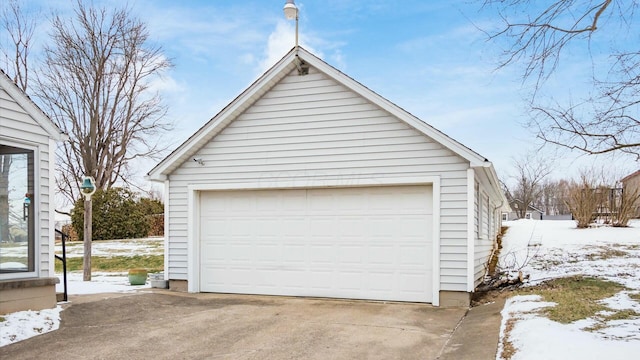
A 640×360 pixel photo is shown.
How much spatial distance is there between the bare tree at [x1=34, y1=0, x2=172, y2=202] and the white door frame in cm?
1932

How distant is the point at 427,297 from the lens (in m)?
9.28

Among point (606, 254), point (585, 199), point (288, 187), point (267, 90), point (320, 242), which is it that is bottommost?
point (606, 254)

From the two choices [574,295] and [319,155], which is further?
[319,155]

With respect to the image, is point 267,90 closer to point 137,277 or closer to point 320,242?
point 320,242

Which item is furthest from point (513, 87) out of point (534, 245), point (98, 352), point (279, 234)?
point (534, 245)

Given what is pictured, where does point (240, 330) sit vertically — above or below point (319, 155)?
below

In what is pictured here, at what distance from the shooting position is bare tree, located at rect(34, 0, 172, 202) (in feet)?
88.2

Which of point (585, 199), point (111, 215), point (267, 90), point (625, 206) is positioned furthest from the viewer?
point (111, 215)

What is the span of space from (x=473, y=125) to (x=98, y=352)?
50.9 feet

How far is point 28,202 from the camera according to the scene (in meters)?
8.05

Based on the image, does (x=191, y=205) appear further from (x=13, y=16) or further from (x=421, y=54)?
(x=13, y=16)

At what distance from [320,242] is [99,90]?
22.1 metres

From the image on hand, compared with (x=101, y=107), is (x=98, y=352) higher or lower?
lower

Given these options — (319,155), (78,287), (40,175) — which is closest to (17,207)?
(40,175)
